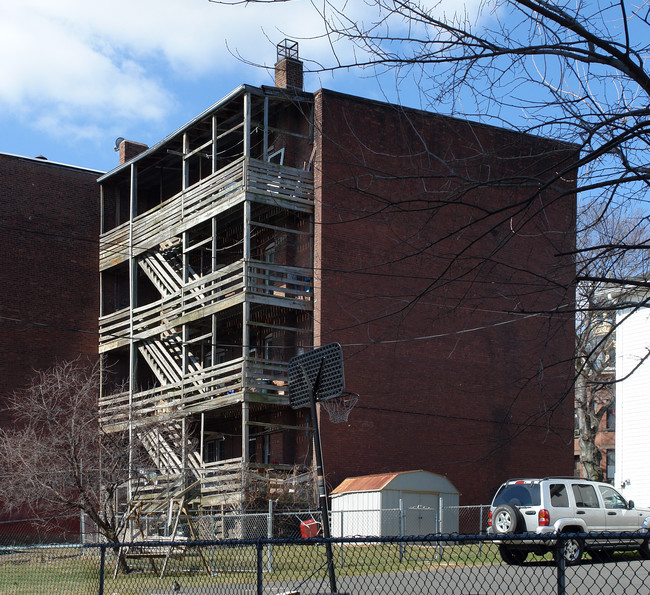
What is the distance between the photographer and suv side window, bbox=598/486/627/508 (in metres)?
19.4

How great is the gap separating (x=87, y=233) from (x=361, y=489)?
16.8 metres

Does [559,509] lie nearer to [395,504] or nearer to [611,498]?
[611,498]

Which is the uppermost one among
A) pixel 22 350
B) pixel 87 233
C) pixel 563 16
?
pixel 87 233

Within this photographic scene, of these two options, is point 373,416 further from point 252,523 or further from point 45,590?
point 45,590

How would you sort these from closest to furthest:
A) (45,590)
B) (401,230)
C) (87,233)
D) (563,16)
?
(563,16), (45,590), (401,230), (87,233)

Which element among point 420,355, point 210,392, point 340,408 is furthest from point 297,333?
point 420,355

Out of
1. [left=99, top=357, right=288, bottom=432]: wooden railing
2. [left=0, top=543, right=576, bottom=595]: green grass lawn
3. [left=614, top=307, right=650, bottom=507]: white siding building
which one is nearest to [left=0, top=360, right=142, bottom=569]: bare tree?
[left=99, top=357, right=288, bottom=432]: wooden railing

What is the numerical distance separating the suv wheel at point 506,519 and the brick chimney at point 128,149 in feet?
76.7

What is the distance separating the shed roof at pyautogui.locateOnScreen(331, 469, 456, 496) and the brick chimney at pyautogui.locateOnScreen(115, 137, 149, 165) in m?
17.4

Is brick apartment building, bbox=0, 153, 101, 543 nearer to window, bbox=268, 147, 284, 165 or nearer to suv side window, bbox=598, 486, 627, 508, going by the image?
window, bbox=268, 147, 284, 165

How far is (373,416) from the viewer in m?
28.0

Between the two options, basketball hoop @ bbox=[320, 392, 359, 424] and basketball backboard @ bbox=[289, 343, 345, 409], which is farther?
basketball hoop @ bbox=[320, 392, 359, 424]

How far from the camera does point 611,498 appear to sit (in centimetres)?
1948

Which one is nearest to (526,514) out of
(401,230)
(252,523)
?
(252,523)
